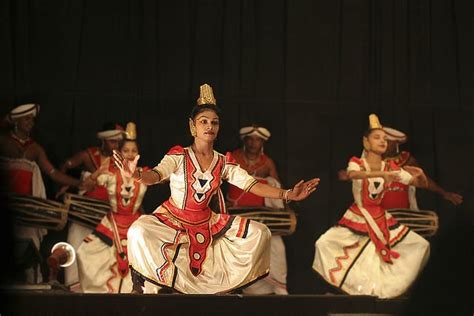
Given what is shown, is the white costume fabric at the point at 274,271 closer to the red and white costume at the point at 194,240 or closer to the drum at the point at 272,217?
the drum at the point at 272,217

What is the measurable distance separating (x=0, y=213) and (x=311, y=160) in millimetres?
2420

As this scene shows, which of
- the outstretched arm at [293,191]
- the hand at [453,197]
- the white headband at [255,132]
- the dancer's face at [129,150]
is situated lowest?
the hand at [453,197]

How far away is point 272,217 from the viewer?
7266 mm

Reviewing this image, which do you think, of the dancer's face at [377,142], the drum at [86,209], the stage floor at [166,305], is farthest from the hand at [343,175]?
the stage floor at [166,305]

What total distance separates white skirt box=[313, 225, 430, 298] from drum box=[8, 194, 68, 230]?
1.90m

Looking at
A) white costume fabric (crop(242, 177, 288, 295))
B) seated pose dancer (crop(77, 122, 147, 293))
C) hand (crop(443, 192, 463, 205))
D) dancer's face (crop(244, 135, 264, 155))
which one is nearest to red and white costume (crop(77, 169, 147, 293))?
seated pose dancer (crop(77, 122, 147, 293))

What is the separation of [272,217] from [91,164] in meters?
1.39

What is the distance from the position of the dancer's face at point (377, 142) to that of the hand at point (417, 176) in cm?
26

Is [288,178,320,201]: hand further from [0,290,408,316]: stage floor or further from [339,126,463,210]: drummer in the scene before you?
[339,126,463,210]: drummer

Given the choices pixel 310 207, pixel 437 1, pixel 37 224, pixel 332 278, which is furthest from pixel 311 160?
pixel 37 224

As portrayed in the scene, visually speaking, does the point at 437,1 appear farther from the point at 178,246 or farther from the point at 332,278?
the point at 178,246

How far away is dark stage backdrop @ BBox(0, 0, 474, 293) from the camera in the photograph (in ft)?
24.5

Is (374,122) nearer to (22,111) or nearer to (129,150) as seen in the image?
(129,150)

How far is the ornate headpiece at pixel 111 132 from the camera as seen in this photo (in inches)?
284
